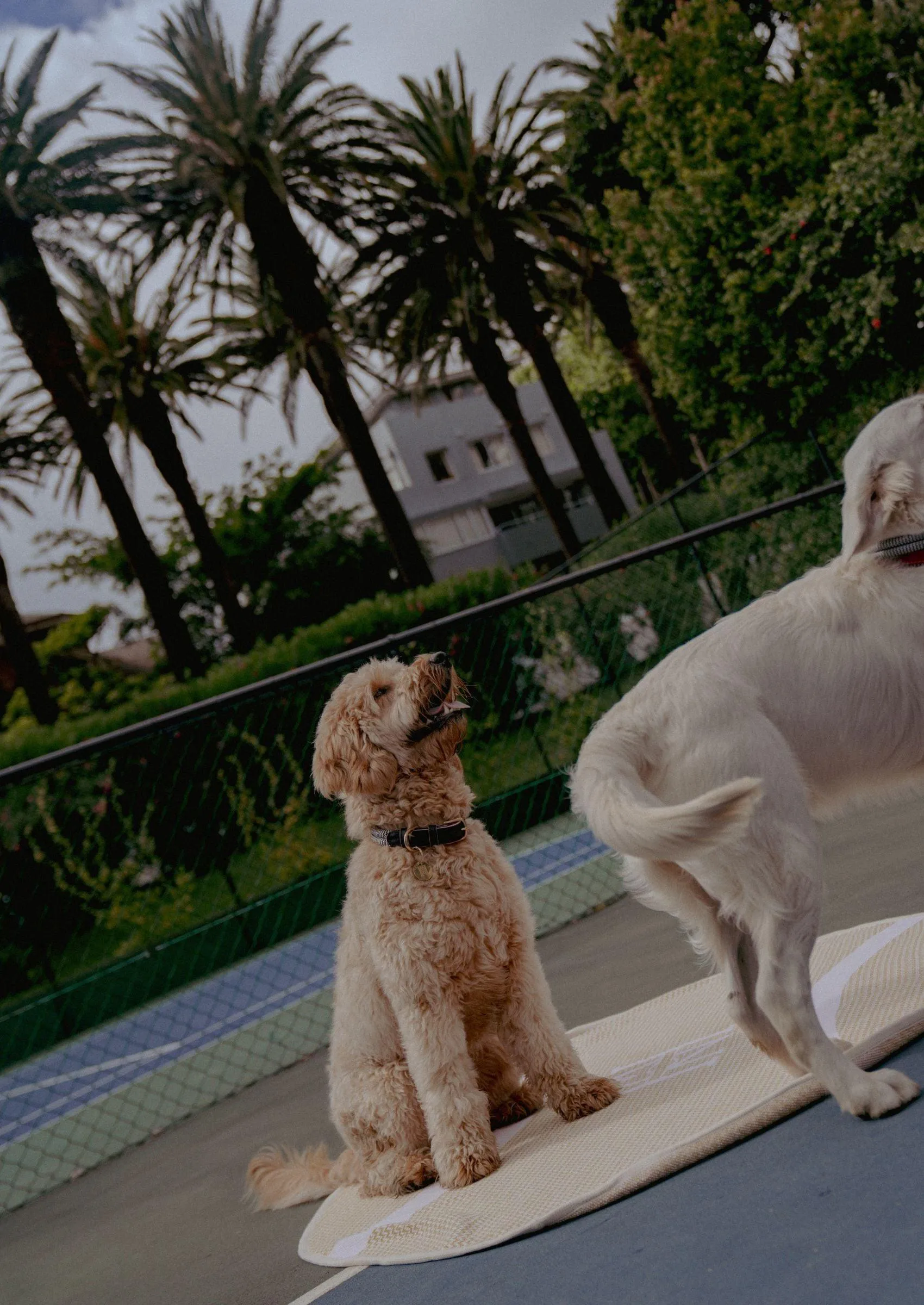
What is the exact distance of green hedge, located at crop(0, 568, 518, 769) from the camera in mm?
13031

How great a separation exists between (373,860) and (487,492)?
2063 inches

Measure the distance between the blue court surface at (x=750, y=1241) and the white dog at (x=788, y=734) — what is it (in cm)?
22

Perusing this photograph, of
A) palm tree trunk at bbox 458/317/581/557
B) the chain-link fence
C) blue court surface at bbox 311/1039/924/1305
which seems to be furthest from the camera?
palm tree trunk at bbox 458/317/581/557

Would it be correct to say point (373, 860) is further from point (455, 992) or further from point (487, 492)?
point (487, 492)

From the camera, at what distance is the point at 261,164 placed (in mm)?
17234

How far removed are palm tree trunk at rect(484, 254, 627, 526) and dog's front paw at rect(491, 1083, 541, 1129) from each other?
19.7m

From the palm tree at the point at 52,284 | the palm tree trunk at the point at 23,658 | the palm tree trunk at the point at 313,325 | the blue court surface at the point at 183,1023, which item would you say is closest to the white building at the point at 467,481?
the palm tree trunk at the point at 23,658

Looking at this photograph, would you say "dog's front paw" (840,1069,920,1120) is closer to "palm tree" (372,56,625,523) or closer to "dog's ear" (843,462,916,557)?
"dog's ear" (843,462,916,557)

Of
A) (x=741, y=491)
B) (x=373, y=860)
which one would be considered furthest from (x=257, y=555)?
(x=373, y=860)

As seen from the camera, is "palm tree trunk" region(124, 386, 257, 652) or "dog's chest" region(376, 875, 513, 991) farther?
"palm tree trunk" region(124, 386, 257, 652)

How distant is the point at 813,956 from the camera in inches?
134

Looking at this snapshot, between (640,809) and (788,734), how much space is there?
54 centimetres

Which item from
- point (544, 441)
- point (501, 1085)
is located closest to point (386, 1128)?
point (501, 1085)

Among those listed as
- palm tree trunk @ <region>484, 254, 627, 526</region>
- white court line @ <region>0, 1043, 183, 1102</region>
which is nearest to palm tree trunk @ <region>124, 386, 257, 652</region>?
palm tree trunk @ <region>484, 254, 627, 526</region>
